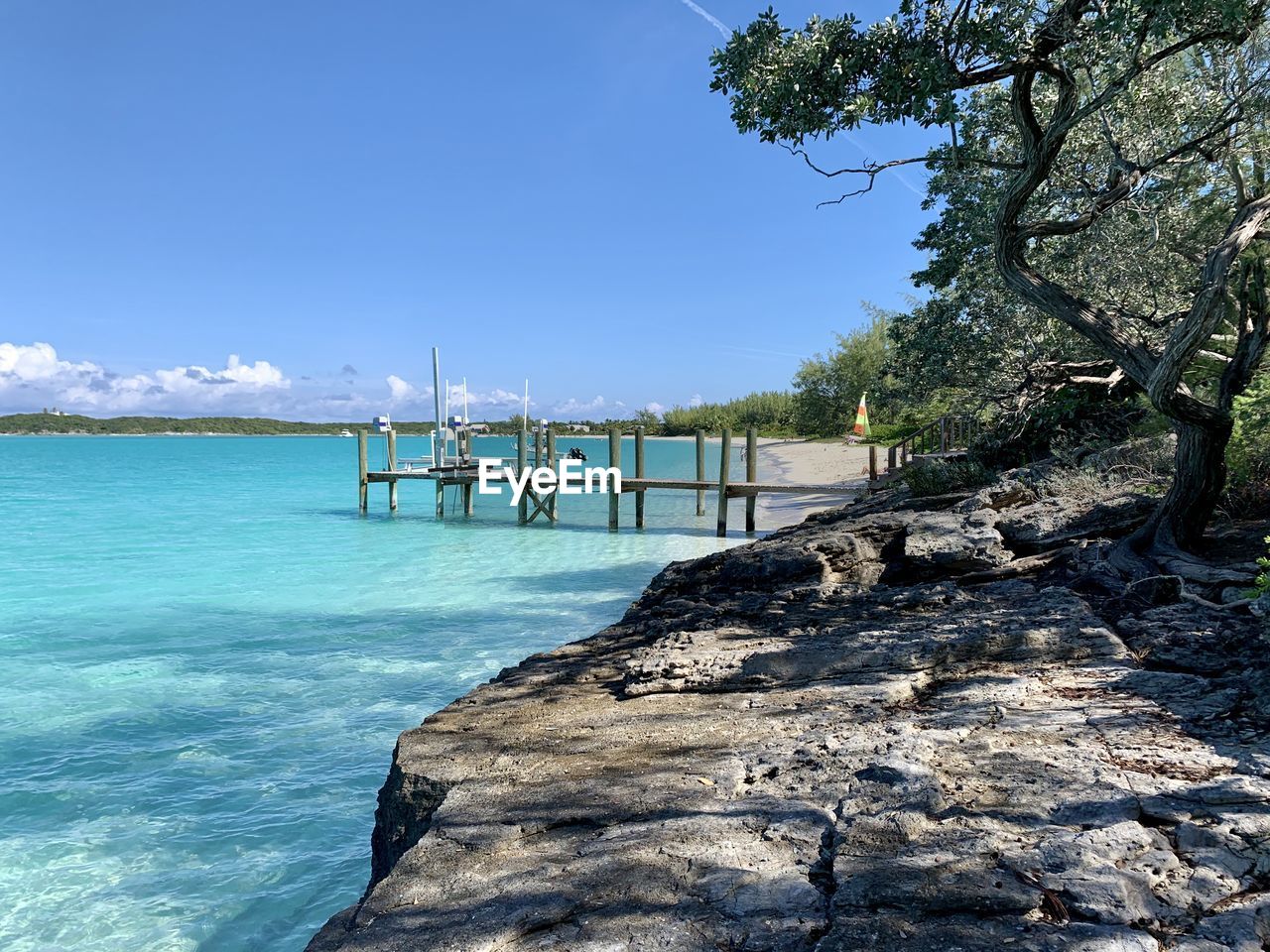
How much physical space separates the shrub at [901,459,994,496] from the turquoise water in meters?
5.31

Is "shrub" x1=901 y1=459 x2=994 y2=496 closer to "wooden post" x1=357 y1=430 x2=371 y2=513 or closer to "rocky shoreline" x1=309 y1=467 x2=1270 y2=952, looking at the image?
"rocky shoreline" x1=309 y1=467 x2=1270 y2=952

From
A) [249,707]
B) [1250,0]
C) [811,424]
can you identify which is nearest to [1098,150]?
[1250,0]

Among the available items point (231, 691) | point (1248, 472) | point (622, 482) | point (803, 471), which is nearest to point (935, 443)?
point (622, 482)

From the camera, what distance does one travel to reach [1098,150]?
10.2m

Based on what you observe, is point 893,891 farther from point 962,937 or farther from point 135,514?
point 135,514

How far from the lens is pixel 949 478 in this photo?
13578 millimetres

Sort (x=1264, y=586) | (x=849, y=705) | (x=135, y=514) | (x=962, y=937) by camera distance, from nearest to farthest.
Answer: (x=962, y=937) → (x=849, y=705) → (x=1264, y=586) → (x=135, y=514)

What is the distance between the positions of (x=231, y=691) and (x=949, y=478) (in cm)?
1084

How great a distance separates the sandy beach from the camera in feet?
88.3

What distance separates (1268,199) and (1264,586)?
3.59 m

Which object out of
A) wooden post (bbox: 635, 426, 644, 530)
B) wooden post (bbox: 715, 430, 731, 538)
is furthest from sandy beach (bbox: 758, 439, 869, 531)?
wooden post (bbox: 635, 426, 644, 530)

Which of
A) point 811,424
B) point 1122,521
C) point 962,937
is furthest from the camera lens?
point 811,424

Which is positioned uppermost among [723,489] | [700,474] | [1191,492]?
[1191,492]

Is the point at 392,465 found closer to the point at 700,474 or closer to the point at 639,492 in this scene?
the point at 639,492
